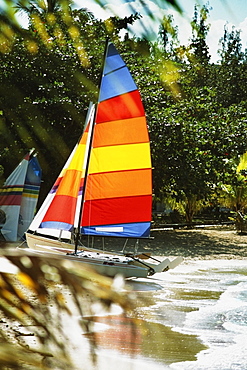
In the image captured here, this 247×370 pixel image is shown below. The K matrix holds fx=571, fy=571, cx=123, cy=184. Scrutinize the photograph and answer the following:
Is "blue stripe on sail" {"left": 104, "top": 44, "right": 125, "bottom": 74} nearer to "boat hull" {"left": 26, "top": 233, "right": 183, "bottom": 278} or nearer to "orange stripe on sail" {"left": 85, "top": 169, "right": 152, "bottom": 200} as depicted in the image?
"orange stripe on sail" {"left": 85, "top": 169, "right": 152, "bottom": 200}

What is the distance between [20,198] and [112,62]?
5.37 m

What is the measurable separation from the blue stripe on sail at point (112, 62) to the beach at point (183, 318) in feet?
16.9

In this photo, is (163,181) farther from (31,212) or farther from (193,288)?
(193,288)

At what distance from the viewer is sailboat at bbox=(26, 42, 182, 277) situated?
42.5 feet

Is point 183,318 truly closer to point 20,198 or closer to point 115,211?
point 115,211

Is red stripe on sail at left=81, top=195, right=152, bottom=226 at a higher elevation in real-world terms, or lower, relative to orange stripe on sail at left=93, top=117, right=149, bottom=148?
lower

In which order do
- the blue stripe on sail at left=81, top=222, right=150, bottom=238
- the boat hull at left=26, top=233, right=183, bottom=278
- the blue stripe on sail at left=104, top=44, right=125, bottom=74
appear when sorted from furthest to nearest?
the blue stripe on sail at left=104, top=44, right=125, bottom=74, the blue stripe on sail at left=81, top=222, right=150, bottom=238, the boat hull at left=26, top=233, right=183, bottom=278

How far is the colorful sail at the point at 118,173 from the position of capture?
13.0 meters

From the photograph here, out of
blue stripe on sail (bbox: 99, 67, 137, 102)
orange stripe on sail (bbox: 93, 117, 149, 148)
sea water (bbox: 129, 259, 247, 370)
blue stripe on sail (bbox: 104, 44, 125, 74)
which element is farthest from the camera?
blue stripe on sail (bbox: 104, 44, 125, 74)

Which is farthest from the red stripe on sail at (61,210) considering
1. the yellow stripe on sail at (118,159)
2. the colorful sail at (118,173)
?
the yellow stripe on sail at (118,159)

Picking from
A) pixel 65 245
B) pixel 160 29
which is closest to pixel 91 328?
pixel 160 29

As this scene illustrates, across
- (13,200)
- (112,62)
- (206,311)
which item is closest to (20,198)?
(13,200)

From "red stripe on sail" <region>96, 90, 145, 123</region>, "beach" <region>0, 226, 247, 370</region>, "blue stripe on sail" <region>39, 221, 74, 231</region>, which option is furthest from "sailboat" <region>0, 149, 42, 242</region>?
"red stripe on sail" <region>96, 90, 145, 123</region>

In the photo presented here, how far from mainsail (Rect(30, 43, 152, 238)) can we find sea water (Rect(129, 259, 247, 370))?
169cm
